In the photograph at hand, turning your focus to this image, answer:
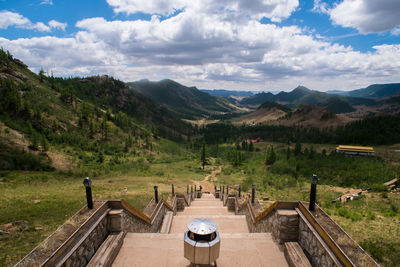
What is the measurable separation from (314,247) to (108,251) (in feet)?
14.7

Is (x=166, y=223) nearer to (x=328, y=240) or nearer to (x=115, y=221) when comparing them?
(x=115, y=221)

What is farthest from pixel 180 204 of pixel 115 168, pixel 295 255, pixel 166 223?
pixel 115 168

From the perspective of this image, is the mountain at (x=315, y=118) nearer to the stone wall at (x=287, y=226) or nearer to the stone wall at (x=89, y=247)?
the stone wall at (x=287, y=226)

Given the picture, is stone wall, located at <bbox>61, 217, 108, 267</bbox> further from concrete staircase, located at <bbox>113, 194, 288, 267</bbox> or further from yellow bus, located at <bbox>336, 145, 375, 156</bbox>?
yellow bus, located at <bbox>336, 145, 375, 156</bbox>

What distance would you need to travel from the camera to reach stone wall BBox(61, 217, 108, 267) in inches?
152

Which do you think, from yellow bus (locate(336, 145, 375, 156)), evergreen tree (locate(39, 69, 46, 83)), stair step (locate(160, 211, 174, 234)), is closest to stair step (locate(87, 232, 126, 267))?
stair step (locate(160, 211, 174, 234))

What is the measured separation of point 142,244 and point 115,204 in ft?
4.17

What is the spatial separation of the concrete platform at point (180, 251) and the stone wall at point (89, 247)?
1.84 feet

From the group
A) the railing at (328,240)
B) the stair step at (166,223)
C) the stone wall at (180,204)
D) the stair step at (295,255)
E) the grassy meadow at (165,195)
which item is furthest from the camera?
the stone wall at (180,204)

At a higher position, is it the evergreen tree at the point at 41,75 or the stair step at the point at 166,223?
the evergreen tree at the point at 41,75

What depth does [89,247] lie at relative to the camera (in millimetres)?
4410

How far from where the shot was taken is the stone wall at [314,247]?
147 inches

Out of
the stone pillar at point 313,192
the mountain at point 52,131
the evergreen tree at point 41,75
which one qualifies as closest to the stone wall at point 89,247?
the stone pillar at point 313,192

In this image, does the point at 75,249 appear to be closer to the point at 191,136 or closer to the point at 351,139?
the point at 351,139
